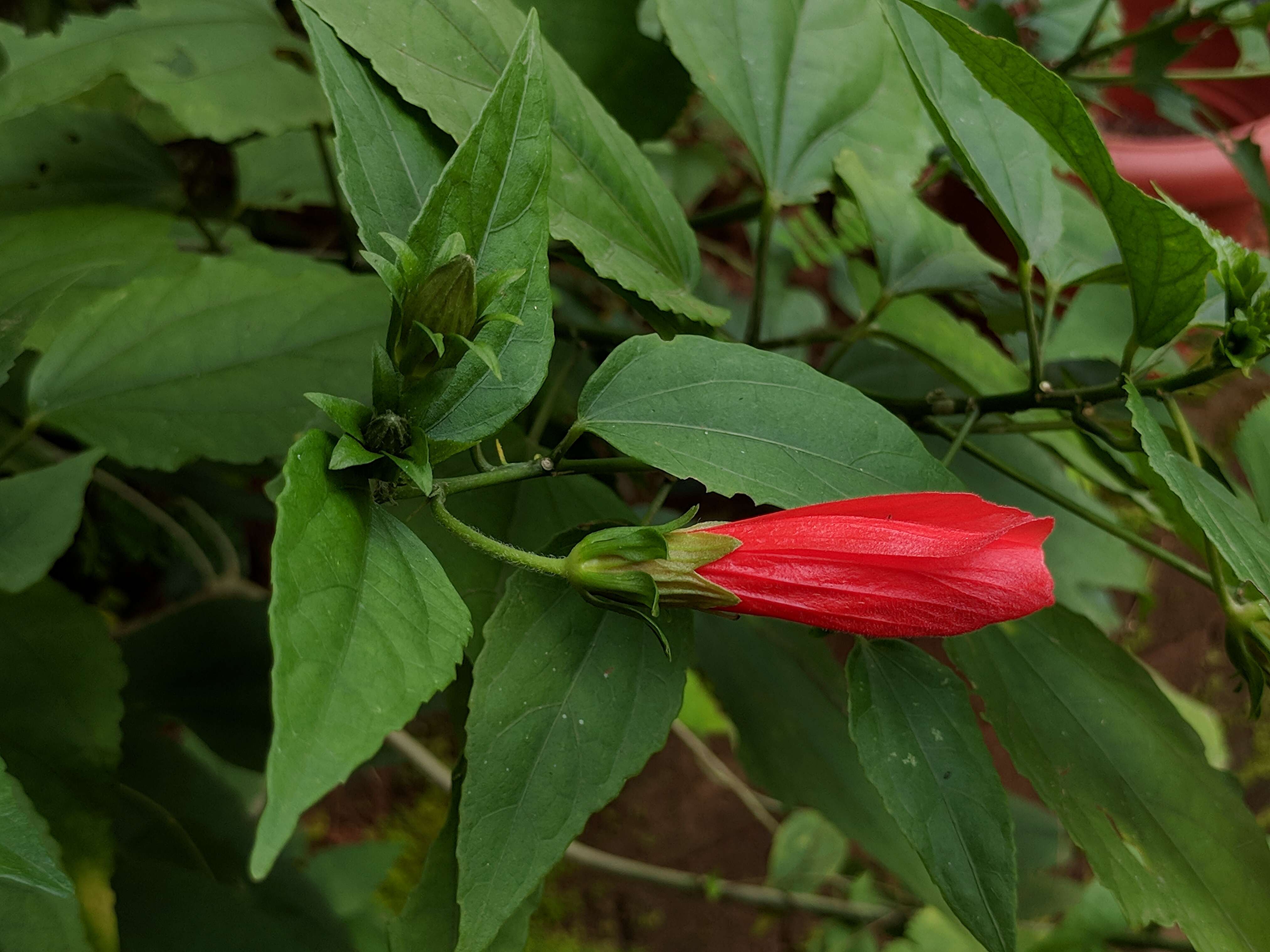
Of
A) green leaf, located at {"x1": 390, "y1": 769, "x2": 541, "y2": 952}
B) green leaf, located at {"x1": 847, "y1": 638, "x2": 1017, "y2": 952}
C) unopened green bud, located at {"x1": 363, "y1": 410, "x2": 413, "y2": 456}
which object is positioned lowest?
green leaf, located at {"x1": 390, "y1": 769, "x2": 541, "y2": 952}

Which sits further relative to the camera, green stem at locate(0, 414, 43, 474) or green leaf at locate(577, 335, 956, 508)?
green stem at locate(0, 414, 43, 474)

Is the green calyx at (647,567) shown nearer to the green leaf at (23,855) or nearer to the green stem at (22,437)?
the green leaf at (23,855)

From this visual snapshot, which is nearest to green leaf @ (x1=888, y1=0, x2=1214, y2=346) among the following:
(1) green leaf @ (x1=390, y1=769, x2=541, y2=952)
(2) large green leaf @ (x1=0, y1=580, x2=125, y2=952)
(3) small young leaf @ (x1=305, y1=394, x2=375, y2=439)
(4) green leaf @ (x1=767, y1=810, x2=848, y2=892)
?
(3) small young leaf @ (x1=305, y1=394, x2=375, y2=439)

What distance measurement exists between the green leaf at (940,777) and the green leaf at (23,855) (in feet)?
0.94

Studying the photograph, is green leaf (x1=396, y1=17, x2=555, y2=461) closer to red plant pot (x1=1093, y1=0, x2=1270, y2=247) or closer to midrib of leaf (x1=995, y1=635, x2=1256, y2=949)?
midrib of leaf (x1=995, y1=635, x2=1256, y2=949)

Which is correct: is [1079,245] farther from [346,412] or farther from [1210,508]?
[346,412]

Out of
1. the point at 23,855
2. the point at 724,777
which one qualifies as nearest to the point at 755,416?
the point at 23,855

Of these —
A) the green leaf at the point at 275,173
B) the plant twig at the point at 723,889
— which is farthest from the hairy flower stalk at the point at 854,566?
the plant twig at the point at 723,889

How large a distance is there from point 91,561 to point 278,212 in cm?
43

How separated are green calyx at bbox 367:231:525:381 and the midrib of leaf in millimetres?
342

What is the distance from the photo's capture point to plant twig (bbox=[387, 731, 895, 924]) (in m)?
1.01

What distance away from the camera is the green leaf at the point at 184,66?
52cm

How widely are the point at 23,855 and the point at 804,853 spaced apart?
1.00m

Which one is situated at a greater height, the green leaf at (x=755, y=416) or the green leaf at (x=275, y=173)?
the green leaf at (x=755, y=416)
